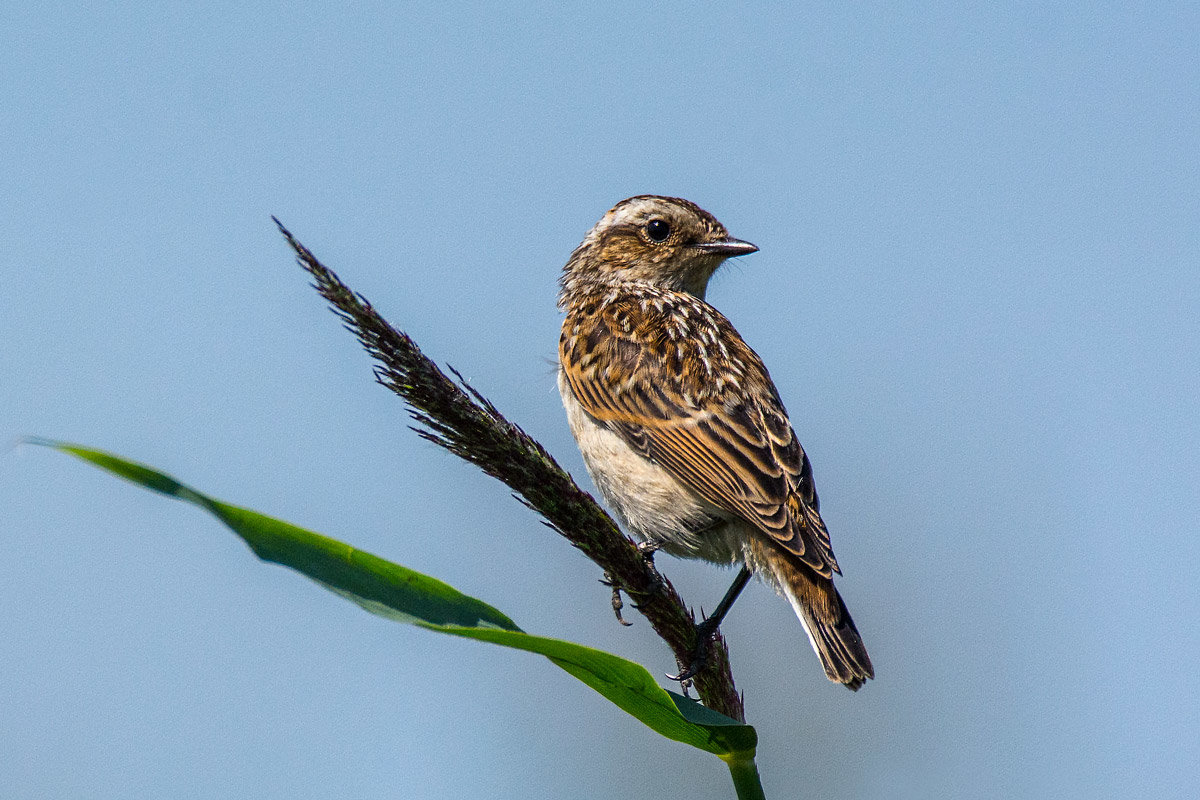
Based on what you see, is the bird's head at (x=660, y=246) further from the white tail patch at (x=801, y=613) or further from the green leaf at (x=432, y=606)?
the green leaf at (x=432, y=606)

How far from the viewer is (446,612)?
2424mm

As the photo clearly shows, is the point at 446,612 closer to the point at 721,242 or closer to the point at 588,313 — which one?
the point at 588,313

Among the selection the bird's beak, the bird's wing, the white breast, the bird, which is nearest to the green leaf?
the bird

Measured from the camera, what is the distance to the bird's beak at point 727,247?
6.32m

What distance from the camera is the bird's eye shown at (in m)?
6.52

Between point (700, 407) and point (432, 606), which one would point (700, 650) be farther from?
point (700, 407)

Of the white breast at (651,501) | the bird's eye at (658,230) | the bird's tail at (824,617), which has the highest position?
the bird's eye at (658,230)

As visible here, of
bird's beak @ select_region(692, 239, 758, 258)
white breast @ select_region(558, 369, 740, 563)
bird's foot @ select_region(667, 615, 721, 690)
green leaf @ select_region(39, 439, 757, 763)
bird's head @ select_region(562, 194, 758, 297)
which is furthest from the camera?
bird's head @ select_region(562, 194, 758, 297)

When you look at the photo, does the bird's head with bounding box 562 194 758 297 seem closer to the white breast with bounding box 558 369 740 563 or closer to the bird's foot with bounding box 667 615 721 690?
the white breast with bounding box 558 369 740 563

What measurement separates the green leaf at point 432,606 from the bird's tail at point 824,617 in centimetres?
127

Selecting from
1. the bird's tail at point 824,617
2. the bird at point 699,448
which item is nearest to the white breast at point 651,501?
the bird at point 699,448

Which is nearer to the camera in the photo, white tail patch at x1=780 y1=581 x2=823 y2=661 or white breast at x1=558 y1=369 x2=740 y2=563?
white tail patch at x1=780 y1=581 x2=823 y2=661

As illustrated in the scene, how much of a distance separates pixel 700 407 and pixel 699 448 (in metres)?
0.25

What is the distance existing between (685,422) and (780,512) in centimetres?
69
